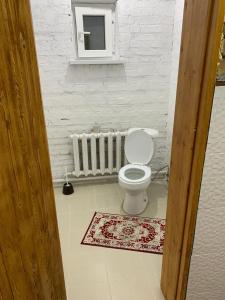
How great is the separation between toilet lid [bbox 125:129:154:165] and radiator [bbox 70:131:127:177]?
151mm

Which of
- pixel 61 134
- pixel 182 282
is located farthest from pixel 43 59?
pixel 182 282

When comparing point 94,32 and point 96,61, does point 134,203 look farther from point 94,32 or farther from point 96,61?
point 94,32

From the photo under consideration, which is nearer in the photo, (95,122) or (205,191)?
(205,191)

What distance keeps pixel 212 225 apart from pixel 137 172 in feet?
4.68

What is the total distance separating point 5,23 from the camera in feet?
2.69

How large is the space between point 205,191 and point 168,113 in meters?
1.86

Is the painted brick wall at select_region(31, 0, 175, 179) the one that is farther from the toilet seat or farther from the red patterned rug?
the red patterned rug

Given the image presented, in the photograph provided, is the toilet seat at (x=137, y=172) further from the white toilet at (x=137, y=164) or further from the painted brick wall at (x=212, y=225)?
the painted brick wall at (x=212, y=225)

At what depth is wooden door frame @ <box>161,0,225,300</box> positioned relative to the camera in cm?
97

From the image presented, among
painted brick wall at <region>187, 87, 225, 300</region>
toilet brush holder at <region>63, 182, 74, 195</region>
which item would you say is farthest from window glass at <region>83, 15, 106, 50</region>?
painted brick wall at <region>187, 87, 225, 300</region>

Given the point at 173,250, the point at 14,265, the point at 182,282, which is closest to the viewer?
the point at 14,265

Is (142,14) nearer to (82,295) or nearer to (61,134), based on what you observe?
(61,134)

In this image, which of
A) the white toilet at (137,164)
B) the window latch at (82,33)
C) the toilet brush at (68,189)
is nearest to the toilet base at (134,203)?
the white toilet at (137,164)

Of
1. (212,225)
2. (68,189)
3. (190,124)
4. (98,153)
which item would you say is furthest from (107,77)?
(212,225)
